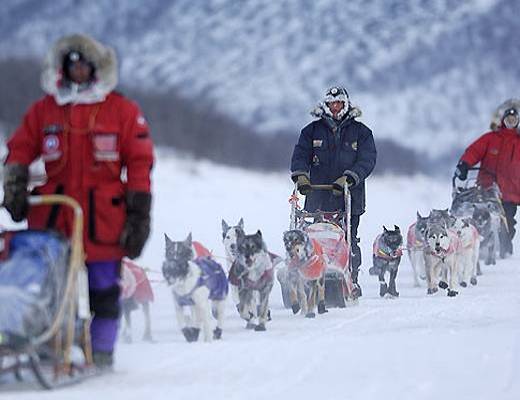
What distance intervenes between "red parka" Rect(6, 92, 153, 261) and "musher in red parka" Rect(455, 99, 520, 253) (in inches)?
301

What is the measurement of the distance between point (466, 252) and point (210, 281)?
3.96 metres

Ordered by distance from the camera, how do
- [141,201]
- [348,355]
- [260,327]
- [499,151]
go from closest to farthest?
[141,201] < [348,355] < [260,327] < [499,151]

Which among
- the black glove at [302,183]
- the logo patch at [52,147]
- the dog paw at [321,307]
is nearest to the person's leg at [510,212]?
the black glove at [302,183]

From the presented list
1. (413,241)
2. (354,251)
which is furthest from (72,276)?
(413,241)

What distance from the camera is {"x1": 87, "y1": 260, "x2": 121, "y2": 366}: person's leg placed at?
241 inches

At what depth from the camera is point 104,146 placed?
239 inches

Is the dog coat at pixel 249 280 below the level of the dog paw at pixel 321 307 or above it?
above

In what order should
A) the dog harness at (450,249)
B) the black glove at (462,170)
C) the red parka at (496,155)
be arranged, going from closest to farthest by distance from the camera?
the dog harness at (450,249) → the black glove at (462,170) → the red parka at (496,155)

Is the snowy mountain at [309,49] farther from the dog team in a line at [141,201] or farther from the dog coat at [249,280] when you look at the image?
the dog coat at [249,280]

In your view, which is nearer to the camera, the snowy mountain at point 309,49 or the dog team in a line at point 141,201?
the dog team in a line at point 141,201

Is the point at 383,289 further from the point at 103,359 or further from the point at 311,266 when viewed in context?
the point at 103,359

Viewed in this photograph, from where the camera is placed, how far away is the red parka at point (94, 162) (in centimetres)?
605

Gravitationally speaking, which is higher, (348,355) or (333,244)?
(333,244)

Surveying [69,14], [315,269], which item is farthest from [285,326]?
[69,14]
